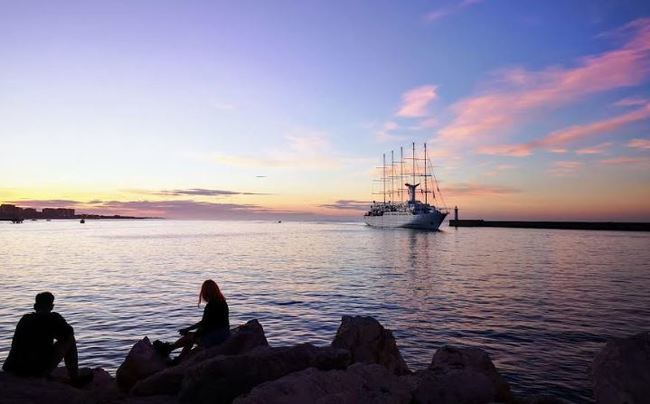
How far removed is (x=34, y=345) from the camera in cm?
767

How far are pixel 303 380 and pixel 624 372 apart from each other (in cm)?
389

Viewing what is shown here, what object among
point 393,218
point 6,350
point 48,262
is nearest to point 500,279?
point 6,350

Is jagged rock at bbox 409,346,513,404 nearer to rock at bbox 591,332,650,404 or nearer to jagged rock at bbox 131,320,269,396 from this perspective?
rock at bbox 591,332,650,404

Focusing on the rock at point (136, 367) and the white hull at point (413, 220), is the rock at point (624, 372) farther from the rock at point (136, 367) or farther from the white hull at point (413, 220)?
the white hull at point (413, 220)

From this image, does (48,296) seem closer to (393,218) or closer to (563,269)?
(563,269)

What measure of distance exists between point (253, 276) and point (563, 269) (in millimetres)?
27674

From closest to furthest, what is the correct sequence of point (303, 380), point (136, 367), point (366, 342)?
point (303, 380) → point (136, 367) → point (366, 342)

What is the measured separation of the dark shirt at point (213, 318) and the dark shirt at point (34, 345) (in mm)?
2612

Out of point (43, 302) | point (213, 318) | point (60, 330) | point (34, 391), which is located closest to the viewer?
point (34, 391)

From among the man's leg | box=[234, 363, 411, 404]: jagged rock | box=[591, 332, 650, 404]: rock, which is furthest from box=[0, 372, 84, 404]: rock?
box=[591, 332, 650, 404]: rock

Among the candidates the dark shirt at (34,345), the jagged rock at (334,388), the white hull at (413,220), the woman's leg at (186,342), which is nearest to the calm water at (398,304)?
the woman's leg at (186,342)

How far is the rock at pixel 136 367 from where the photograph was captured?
352 inches

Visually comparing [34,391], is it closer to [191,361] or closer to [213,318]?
[191,361]

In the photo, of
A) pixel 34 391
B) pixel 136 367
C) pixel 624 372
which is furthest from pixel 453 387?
pixel 34 391
